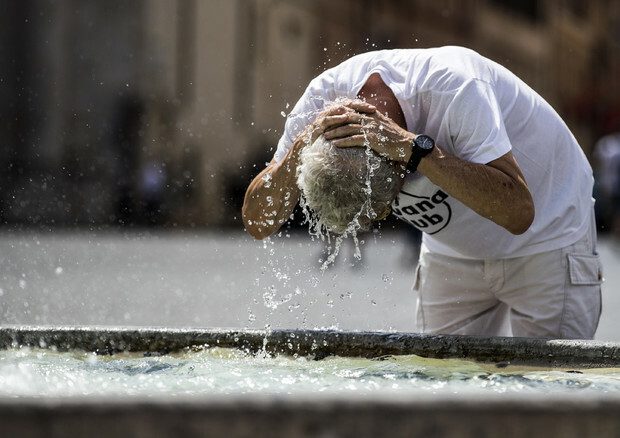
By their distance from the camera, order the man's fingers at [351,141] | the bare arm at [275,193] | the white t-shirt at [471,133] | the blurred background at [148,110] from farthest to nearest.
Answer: the blurred background at [148,110] < the bare arm at [275,193] < the white t-shirt at [471,133] < the man's fingers at [351,141]

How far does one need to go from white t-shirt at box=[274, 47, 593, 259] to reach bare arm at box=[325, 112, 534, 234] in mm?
52

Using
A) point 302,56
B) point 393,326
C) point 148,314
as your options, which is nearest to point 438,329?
point 393,326

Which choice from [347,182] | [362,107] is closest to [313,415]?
[347,182]

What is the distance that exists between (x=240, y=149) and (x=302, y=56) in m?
3.12

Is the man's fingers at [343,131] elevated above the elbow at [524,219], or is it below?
above

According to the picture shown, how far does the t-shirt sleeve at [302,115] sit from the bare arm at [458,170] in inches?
11.7

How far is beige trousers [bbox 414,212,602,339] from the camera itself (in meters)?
3.71

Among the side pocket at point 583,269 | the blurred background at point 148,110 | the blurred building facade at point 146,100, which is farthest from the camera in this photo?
the blurred building facade at point 146,100

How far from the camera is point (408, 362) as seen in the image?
3.47 metres

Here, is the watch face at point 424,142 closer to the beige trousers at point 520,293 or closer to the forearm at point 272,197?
the forearm at point 272,197

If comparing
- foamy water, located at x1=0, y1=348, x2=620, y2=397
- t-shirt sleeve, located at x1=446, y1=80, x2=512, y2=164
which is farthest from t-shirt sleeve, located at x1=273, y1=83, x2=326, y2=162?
foamy water, located at x1=0, y1=348, x2=620, y2=397

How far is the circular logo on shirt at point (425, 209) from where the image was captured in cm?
349

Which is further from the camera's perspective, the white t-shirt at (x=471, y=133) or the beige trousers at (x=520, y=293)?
the beige trousers at (x=520, y=293)

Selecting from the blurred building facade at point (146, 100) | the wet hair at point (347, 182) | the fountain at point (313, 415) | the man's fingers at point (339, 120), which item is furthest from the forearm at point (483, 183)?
the blurred building facade at point (146, 100)
